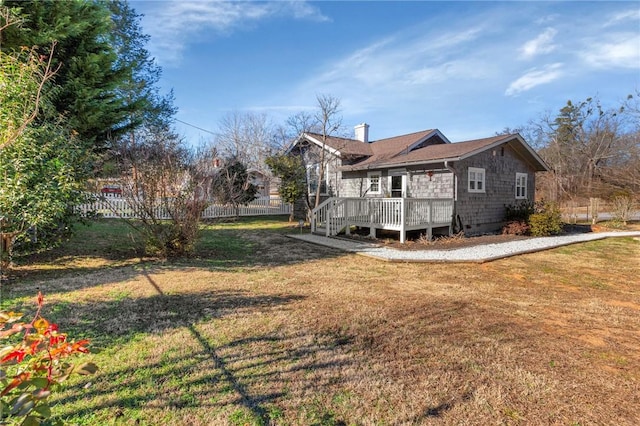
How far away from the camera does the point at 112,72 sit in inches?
361

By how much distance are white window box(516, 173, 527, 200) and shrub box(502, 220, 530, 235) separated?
7.29 feet

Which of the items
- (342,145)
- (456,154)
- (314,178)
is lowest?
(314,178)

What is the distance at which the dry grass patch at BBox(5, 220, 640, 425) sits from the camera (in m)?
2.35

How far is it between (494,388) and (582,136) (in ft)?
126

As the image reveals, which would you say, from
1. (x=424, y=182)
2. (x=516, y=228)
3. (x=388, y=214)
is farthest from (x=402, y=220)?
(x=516, y=228)

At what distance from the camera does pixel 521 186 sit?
14.9 meters

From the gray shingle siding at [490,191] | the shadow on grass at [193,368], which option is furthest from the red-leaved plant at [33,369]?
the gray shingle siding at [490,191]

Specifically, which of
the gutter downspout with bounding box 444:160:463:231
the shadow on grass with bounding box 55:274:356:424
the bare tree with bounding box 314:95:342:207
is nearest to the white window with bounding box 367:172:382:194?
the bare tree with bounding box 314:95:342:207

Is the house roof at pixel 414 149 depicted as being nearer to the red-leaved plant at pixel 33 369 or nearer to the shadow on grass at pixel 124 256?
the shadow on grass at pixel 124 256

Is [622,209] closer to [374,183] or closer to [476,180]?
[476,180]

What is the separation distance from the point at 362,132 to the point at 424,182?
6.99 metres

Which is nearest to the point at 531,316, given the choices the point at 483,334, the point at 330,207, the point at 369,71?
the point at 483,334

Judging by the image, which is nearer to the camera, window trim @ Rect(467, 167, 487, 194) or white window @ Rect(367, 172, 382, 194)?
window trim @ Rect(467, 167, 487, 194)

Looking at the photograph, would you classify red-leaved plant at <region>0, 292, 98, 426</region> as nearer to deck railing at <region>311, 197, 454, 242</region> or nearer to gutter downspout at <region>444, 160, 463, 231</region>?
deck railing at <region>311, 197, 454, 242</region>
